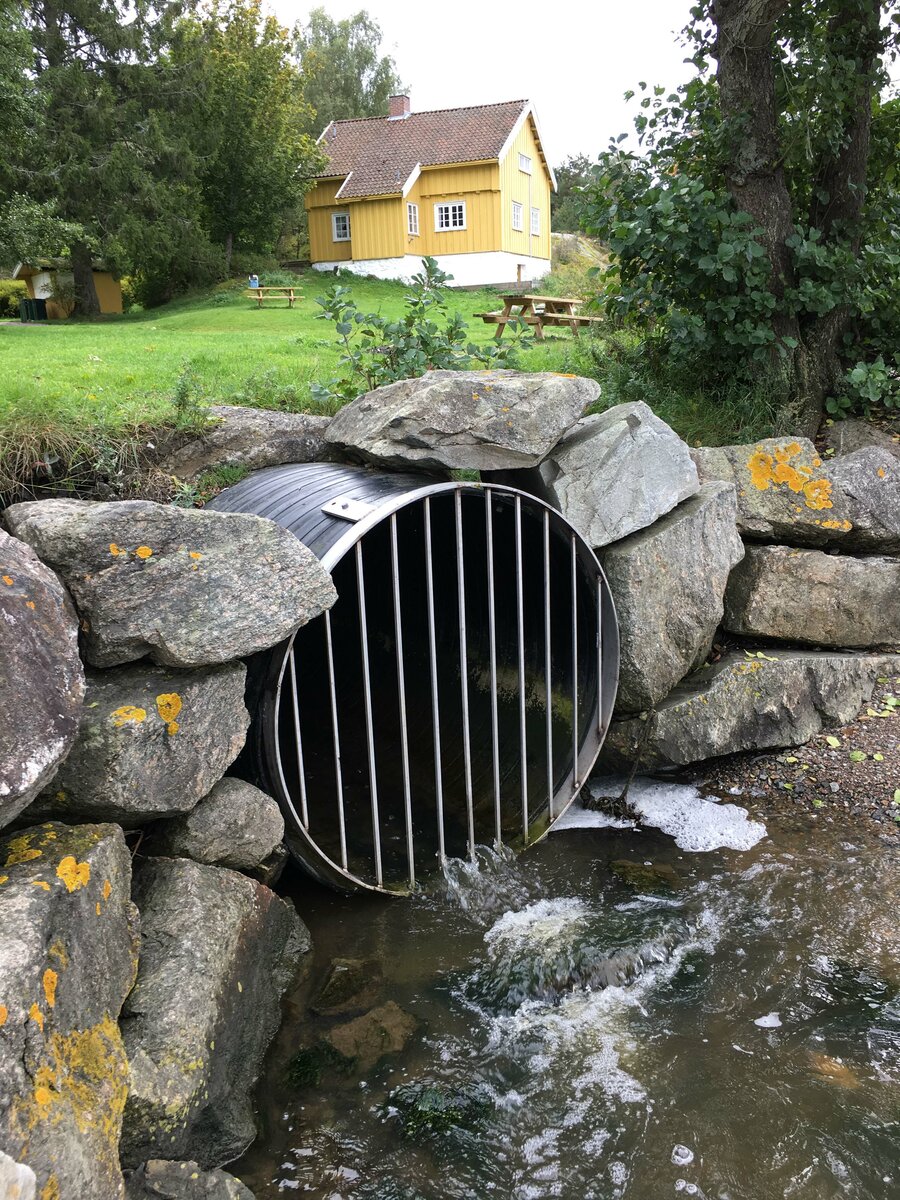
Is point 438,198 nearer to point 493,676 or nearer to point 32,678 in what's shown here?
point 493,676

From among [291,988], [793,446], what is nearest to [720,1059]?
[291,988]

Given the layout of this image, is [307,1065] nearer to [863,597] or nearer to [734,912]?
[734,912]

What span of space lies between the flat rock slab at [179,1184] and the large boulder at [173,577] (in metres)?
1.72

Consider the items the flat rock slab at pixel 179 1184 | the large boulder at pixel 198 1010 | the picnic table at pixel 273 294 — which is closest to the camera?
the flat rock slab at pixel 179 1184

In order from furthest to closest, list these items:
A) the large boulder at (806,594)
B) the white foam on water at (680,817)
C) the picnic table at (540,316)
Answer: the picnic table at (540,316), the large boulder at (806,594), the white foam on water at (680,817)

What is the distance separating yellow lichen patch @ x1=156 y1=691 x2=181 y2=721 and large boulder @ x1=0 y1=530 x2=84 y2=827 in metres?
0.54

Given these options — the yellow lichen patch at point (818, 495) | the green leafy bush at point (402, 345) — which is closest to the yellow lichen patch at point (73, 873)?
the green leafy bush at point (402, 345)

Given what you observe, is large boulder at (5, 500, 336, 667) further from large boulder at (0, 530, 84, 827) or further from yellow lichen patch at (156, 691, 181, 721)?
large boulder at (0, 530, 84, 827)

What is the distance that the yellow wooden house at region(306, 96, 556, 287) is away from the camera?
31094 mm

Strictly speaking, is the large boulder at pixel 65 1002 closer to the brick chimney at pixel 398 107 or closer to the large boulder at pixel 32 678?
the large boulder at pixel 32 678

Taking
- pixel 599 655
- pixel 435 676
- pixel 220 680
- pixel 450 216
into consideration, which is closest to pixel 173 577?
pixel 220 680

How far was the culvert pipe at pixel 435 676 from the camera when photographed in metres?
4.79

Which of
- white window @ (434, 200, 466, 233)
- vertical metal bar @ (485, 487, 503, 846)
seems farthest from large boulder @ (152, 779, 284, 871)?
white window @ (434, 200, 466, 233)

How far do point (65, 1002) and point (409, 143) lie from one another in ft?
115
